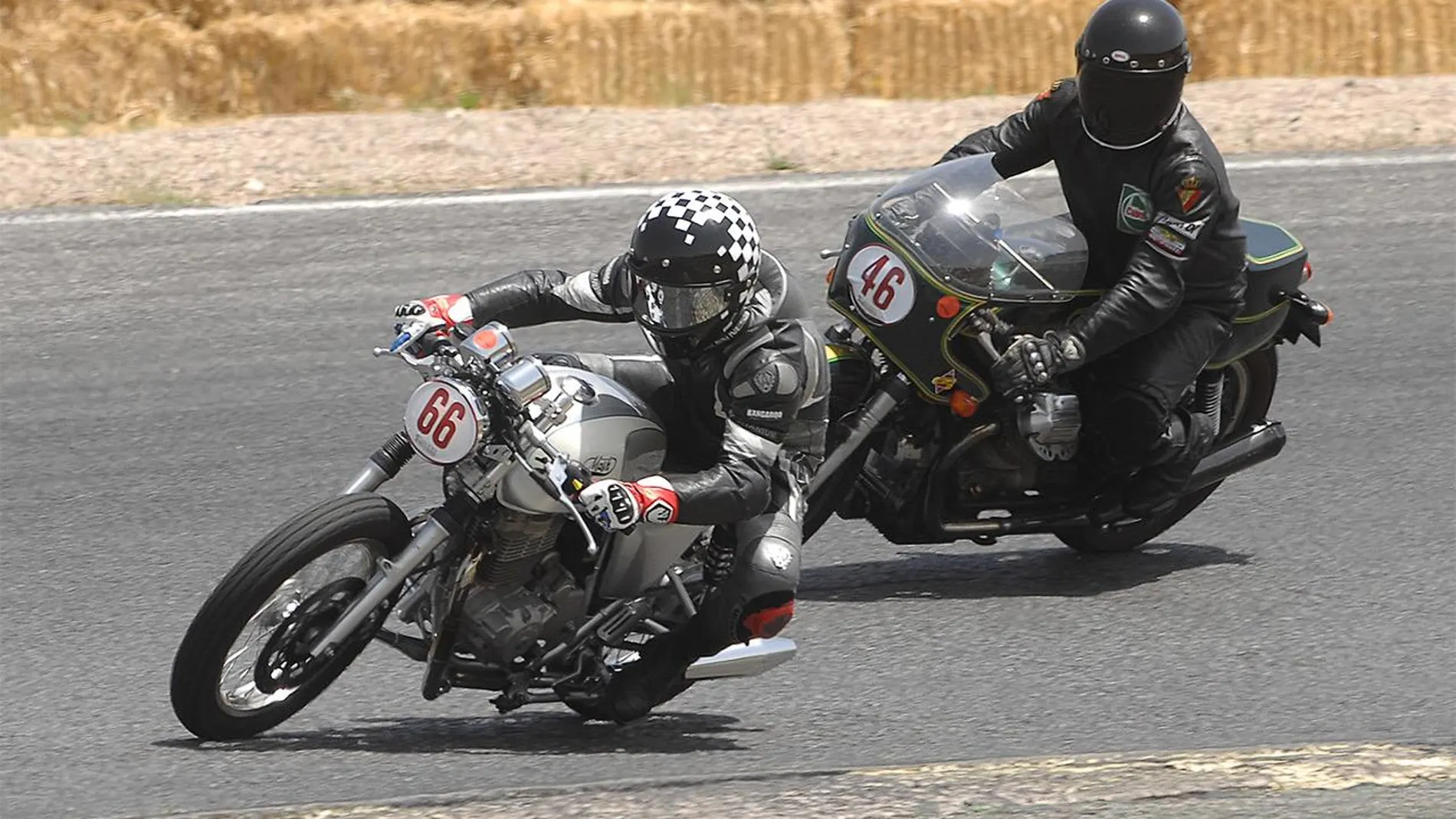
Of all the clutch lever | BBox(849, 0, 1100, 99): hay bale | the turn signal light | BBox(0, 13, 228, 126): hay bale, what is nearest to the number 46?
the clutch lever

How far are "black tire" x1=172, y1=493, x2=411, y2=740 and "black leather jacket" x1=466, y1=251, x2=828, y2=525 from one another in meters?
0.71

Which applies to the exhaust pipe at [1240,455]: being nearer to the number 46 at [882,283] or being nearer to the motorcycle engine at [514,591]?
the number 46 at [882,283]

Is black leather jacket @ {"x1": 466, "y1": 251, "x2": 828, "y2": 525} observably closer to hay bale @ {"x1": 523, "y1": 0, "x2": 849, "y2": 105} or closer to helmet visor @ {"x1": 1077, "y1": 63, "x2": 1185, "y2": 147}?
helmet visor @ {"x1": 1077, "y1": 63, "x2": 1185, "y2": 147}

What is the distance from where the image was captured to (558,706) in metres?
5.66

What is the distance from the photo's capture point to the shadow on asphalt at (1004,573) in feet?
21.6

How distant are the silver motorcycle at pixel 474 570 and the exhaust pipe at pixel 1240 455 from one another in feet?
6.64

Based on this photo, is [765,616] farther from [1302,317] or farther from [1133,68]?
[1302,317]

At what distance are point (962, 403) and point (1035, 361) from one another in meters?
0.29

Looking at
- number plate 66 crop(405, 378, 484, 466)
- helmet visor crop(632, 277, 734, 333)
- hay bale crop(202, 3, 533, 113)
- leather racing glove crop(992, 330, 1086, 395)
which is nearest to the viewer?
number plate 66 crop(405, 378, 484, 466)

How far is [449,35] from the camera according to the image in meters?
12.1

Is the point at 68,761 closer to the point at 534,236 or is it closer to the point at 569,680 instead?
the point at 569,680

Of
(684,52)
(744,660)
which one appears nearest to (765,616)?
(744,660)

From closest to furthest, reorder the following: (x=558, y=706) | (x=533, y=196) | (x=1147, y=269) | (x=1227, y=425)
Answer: (x=558, y=706)
(x=1147, y=269)
(x=1227, y=425)
(x=533, y=196)

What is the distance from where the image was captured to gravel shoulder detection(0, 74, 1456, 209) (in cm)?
1016
